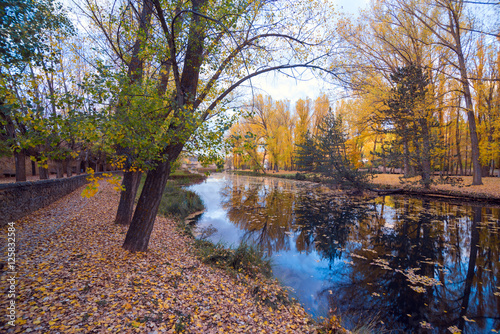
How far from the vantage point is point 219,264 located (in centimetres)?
521

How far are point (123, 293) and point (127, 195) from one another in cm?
392

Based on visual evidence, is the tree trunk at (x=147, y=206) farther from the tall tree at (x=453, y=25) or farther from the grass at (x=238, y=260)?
the tall tree at (x=453, y=25)

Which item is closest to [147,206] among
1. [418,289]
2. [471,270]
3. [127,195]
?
[127,195]

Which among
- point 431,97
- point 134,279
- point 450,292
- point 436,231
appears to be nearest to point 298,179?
point 431,97

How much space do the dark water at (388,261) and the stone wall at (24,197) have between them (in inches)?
218

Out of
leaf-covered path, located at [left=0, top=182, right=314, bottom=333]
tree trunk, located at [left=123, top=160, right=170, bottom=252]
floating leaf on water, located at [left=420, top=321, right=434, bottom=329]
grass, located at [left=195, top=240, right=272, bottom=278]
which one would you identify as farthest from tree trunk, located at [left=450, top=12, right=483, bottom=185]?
tree trunk, located at [left=123, top=160, right=170, bottom=252]

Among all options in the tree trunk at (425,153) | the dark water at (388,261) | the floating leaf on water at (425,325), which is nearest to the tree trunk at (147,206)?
the dark water at (388,261)

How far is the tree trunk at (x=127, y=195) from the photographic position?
6172 millimetres

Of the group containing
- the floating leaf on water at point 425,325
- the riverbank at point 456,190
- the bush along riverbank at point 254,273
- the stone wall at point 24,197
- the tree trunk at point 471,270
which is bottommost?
the floating leaf on water at point 425,325

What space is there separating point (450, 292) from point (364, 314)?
216 cm

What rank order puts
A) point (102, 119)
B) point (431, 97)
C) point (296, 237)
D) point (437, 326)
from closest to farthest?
point (102, 119), point (437, 326), point (296, 237), point (431, 97)

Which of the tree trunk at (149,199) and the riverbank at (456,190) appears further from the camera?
the riverbank at (456,190)

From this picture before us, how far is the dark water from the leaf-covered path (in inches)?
55.5

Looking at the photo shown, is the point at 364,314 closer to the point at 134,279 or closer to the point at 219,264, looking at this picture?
the point at 219,264
